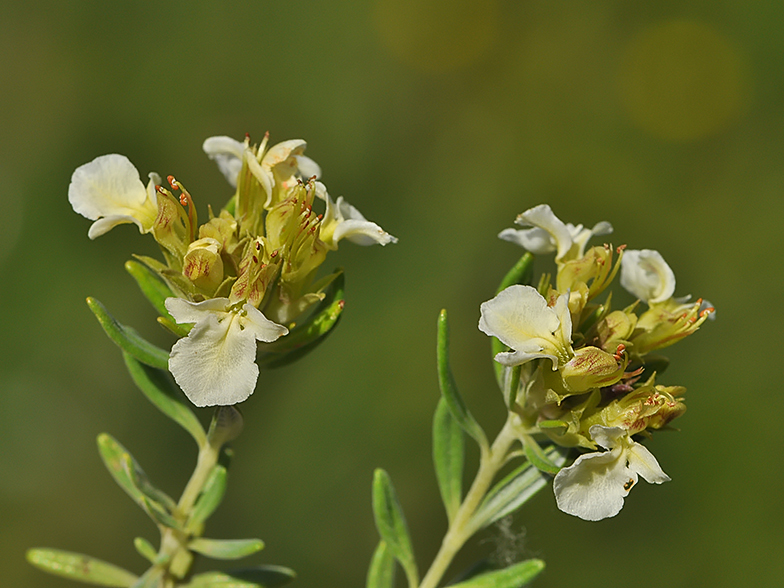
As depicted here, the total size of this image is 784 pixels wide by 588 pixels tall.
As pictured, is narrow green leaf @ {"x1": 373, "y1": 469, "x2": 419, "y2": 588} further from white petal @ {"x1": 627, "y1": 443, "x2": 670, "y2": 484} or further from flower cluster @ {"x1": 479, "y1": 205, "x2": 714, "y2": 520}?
white petal @ {"x1": 627, "y1": 443, "x2": 670, "y2": 484}

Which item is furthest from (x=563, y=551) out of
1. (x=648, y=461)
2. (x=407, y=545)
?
(x=648, y=461)

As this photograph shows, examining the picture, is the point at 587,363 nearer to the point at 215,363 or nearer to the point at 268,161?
the point at 215,363

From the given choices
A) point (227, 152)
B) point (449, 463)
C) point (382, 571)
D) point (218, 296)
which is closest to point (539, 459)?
point (449, 463)

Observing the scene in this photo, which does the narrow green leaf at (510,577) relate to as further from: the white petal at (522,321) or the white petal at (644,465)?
the white petal at (522,321)

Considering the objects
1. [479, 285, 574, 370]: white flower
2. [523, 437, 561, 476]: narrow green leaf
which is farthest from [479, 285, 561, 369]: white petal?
[523, 437, 561, 476]: narrow green leaf

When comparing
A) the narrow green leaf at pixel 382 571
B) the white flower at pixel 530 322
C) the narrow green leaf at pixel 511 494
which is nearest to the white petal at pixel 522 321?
the white flower at pixel 530 322
